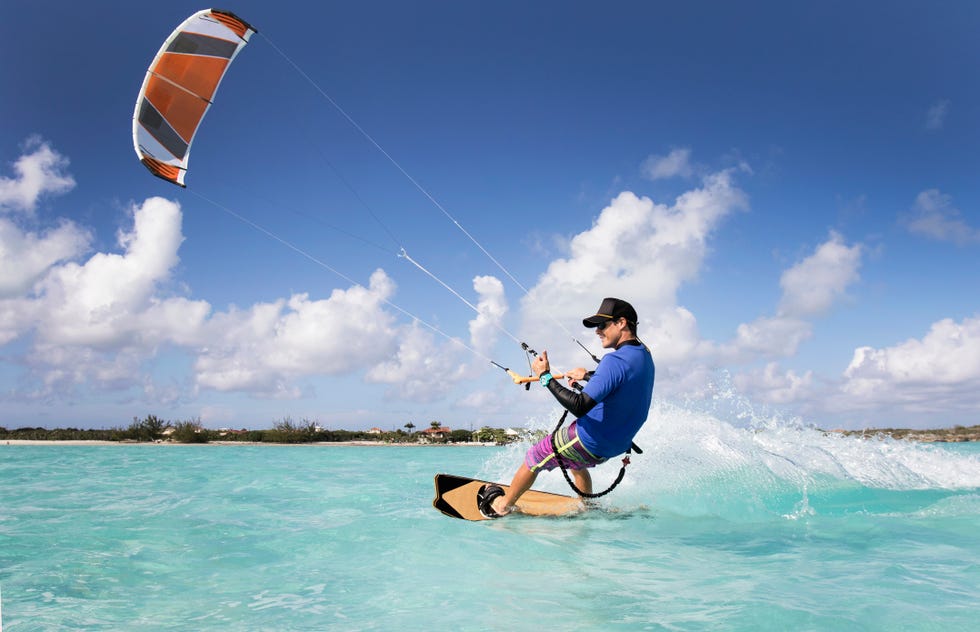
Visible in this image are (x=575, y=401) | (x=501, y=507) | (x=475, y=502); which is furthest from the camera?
(x=475, y=502)

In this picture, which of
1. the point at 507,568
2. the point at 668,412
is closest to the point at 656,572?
the point at 507,568

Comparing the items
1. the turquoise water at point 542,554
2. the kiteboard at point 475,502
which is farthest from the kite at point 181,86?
the kiteboard at point 475,502

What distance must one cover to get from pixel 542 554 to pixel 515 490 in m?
1.61

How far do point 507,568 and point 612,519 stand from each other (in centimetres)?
257

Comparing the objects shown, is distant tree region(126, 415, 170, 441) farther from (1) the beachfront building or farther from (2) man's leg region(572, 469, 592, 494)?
(2) man's leg region(572, 469, 592, 494)

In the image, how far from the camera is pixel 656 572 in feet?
14.2

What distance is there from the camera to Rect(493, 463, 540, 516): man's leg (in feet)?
20.9

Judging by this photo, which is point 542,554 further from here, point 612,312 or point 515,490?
point 612,312

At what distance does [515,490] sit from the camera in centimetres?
650

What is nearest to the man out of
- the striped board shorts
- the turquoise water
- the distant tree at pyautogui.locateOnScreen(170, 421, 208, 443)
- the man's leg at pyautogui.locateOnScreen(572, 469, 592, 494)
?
the striped board shorts

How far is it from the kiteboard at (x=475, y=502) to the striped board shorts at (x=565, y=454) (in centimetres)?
80

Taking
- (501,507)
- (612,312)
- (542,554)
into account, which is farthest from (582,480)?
(612,312)

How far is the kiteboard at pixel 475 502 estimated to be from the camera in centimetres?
684

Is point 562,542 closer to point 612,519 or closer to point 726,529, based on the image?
point 612,519
